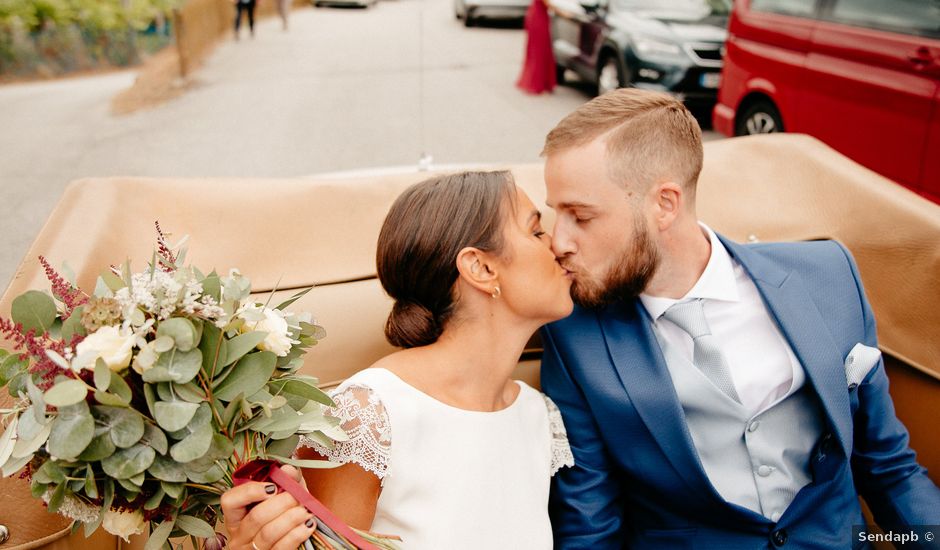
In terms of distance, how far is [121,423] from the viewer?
1.33 meters

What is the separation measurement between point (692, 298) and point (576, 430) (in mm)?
479

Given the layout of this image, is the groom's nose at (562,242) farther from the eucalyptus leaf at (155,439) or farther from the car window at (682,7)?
the car window at (682,7)

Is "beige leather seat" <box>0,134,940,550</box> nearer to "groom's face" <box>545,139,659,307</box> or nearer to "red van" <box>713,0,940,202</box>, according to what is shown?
"groom's face" <box>545,139,659,307</box>

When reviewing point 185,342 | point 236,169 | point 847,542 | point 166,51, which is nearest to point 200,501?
point 185,342

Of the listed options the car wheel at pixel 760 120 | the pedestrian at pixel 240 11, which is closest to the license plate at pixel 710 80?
the car wheel at pixel 760 120

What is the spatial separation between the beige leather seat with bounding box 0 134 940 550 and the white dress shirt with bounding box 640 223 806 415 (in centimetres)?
49

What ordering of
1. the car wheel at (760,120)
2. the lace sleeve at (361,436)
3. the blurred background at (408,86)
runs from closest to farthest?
1. the lace sleeve at (361,436)
2. the blurred background at (408,86)
3. the car wheel at (760,120)

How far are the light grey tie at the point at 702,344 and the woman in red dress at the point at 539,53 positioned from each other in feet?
26.5

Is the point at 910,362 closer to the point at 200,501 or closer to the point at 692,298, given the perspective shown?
the point at 692,298

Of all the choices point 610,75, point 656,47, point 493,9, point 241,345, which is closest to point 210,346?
point 241,345

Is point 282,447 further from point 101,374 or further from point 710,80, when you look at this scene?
point 710,80

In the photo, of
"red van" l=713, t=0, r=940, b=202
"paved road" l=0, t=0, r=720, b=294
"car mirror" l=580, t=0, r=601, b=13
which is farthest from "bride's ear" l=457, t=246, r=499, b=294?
"car mirror" l=580, t=0, r=601, b=13

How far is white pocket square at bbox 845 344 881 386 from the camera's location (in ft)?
6.72

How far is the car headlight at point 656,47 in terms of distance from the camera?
7.37m
